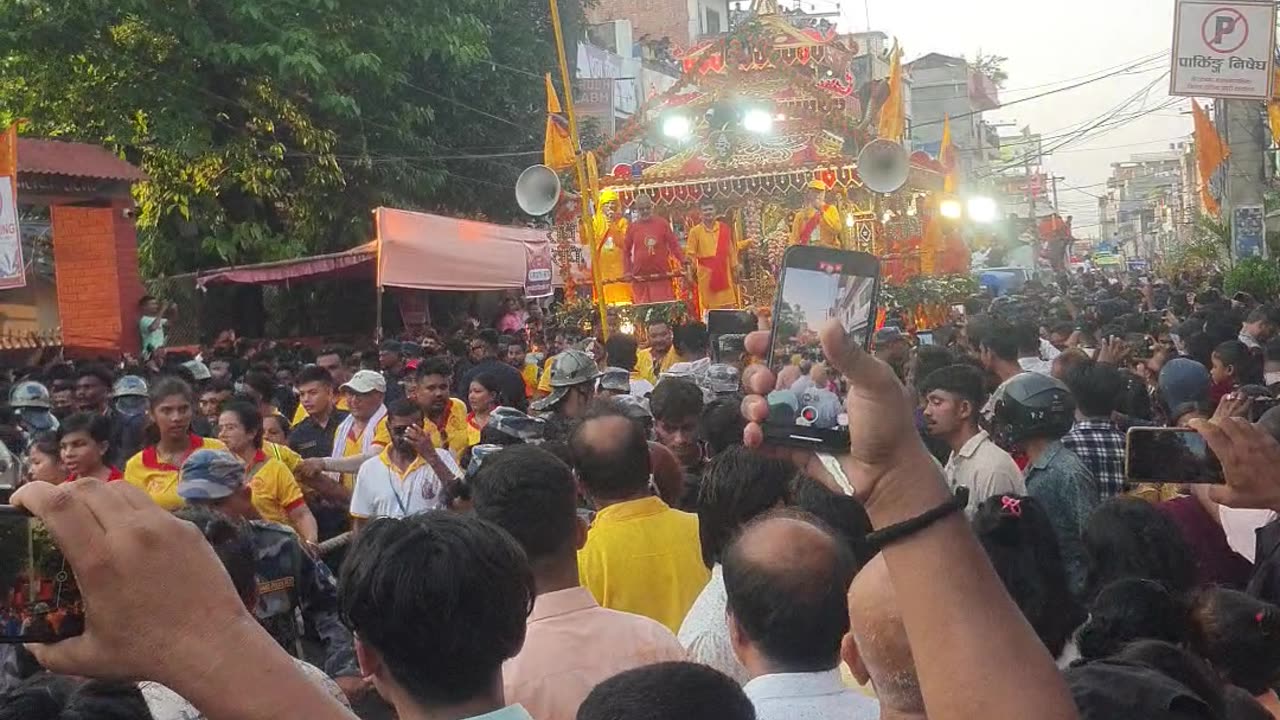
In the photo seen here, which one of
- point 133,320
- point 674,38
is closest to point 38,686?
point 133,320

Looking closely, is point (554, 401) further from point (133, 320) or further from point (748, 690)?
point (133, 320)

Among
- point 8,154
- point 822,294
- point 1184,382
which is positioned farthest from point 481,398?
point 8,154

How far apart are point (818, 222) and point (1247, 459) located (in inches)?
578

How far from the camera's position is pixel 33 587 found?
1.35 m

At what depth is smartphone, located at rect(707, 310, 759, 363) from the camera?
948 centimetres

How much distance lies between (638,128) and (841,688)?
15924 millimetres

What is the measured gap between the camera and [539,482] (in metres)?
3.66

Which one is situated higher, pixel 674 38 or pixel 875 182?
pixel 674 38

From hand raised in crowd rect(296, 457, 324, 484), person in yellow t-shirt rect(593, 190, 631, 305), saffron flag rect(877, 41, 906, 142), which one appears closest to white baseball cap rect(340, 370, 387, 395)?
hand raised in crowd rect(296, 457, 324, 484)

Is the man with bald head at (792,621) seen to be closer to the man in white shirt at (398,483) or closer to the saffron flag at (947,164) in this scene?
the man in white shirt at (398,483)

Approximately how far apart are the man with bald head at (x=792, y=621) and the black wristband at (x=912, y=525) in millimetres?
1266

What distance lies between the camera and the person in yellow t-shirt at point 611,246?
56.9 ft

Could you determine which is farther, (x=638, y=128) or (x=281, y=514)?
(x=638, y=128)

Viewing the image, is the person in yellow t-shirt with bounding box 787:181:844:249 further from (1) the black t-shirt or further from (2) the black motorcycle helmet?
(2) the black motorcycle helmet
